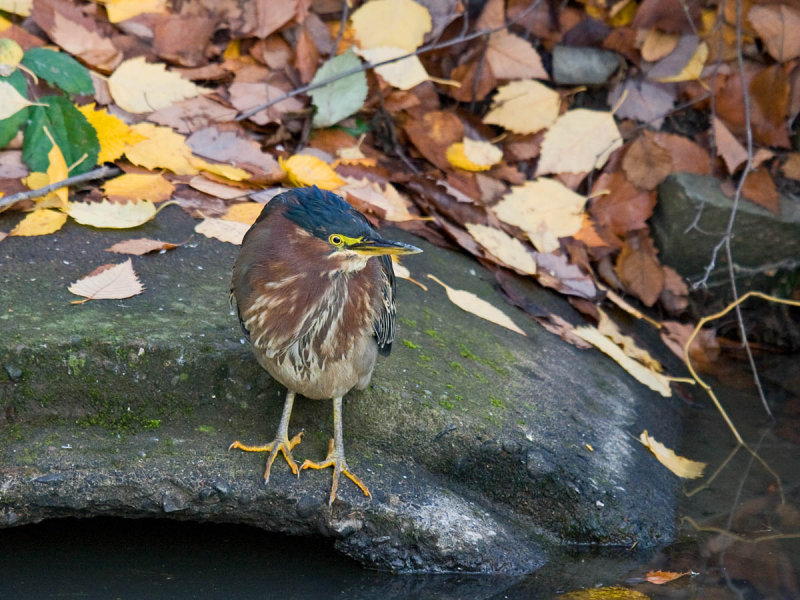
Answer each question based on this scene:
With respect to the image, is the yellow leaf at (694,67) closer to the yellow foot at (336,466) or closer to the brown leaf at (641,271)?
the brown leaf at (641,271)

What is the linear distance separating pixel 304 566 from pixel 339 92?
8.18 feet

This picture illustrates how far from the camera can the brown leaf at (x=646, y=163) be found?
489 centimetres

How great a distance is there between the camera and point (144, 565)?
113 inches

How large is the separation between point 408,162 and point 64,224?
5.76ft

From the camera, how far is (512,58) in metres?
4.96

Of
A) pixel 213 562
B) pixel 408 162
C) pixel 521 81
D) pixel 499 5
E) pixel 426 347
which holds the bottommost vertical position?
pixel 213 562

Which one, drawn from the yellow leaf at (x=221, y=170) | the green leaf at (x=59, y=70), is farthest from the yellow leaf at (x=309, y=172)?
the green leaf at (x=59, y=70)

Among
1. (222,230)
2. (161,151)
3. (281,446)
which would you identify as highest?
(161,151)

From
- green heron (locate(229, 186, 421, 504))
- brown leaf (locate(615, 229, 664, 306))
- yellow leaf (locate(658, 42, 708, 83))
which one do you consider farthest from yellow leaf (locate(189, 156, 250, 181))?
yellow leaf (locate(658, 42, 708, 83))

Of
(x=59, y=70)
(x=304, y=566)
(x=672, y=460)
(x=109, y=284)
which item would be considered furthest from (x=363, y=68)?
(x=304, y=566)

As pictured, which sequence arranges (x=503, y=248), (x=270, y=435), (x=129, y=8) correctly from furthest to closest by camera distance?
(x=129, y=8) < (x=503, y=248) < (x=270, y=435)

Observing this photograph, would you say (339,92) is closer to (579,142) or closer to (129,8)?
(129,8)

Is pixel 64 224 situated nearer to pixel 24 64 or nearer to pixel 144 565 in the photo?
pixel 24 64

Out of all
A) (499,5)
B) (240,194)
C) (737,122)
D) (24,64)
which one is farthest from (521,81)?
(24,64)
